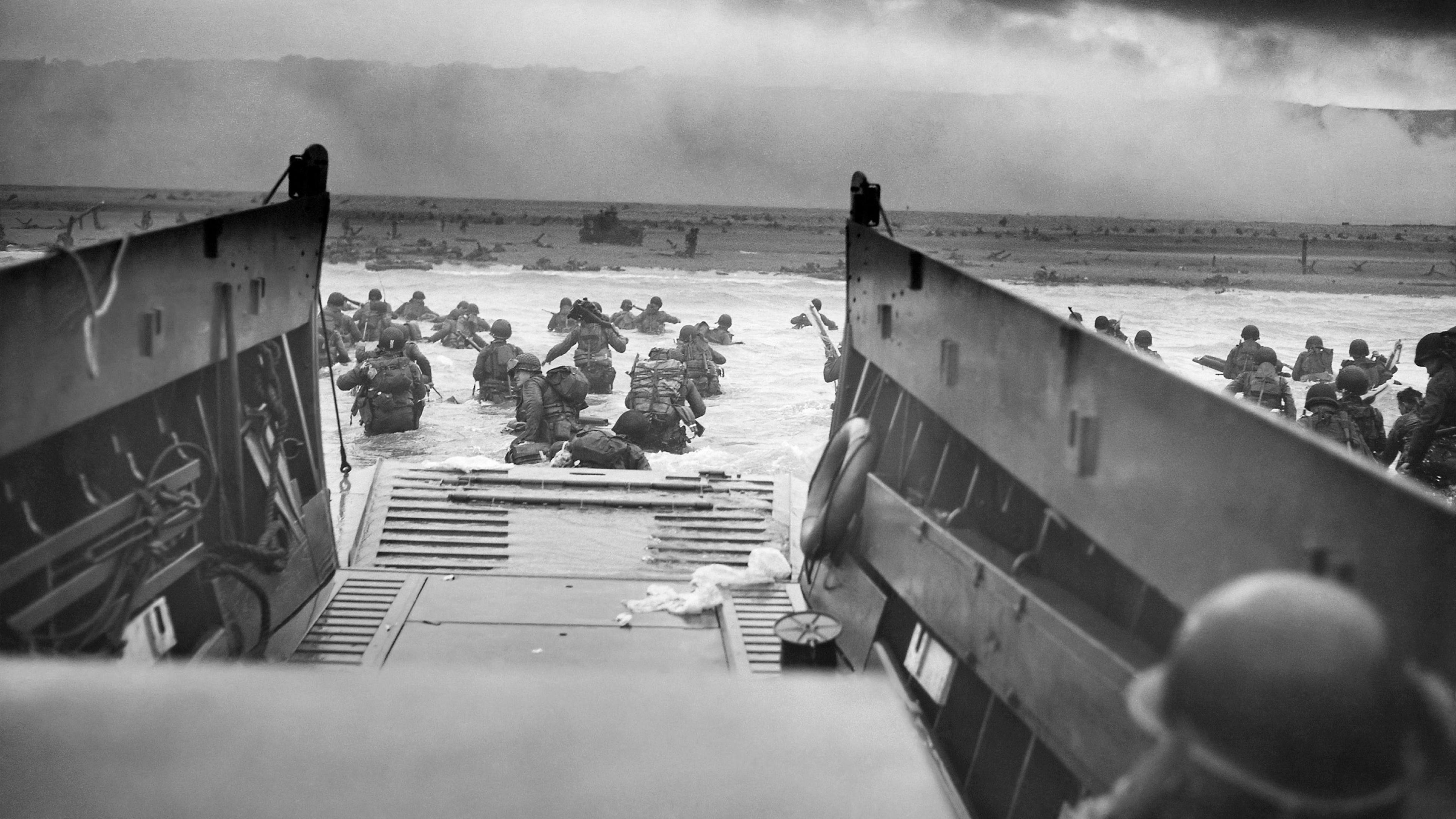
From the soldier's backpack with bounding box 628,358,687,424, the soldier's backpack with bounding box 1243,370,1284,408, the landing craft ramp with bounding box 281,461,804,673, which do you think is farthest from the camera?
the soldier's backpack with bounding box 628,358,687,424

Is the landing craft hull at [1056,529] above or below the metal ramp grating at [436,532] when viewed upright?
above

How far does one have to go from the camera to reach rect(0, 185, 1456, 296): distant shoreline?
38.2m

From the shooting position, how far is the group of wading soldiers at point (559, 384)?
9.19 meters

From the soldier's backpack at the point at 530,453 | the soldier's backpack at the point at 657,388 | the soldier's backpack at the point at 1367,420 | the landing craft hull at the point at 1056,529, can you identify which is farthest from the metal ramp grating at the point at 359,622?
the soldier's backpack at the point at 1367,420

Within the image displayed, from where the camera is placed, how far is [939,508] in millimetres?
3932

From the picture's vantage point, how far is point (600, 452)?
7.74m

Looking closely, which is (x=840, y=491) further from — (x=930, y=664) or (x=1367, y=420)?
(x=1367, y=420)

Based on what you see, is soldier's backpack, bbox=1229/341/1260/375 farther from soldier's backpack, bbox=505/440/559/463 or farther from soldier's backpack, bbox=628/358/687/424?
soldier's backpack, bbox=505/440/559/463

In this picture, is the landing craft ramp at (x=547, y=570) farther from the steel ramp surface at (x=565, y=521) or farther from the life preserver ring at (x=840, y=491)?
the life preserver ring at (x=840, y=491)

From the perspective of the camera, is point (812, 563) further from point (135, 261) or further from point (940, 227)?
point (940, 227)

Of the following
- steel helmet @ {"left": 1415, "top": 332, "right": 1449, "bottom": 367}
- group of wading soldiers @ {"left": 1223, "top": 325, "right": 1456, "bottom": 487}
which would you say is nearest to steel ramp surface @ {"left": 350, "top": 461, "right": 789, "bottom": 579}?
group of wading soldiers @ {"left": 1223, "top": 325, "right": 1456, "bottom": 487}

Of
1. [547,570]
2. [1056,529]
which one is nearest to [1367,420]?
[547,570]

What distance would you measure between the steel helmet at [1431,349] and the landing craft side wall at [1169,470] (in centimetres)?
649

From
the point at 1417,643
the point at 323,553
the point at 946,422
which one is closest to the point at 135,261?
the point at 323,553
